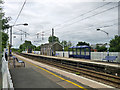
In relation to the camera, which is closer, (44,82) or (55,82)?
(44,82)

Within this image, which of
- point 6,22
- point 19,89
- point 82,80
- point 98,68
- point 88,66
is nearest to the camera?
point 19,89

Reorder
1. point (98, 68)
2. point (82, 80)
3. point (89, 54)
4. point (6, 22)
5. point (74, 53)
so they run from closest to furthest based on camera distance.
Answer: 1. point (82, 80)
2. point (6, 22)
3. point (98, 68)
4. point (89, 54)
5. point (74, 53)

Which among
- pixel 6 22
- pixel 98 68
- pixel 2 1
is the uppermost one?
pixel 2 1

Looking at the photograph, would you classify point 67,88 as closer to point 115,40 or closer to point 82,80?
point 82,80

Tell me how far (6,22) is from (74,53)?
51.2 ft

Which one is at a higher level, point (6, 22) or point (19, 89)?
point (6, 22)

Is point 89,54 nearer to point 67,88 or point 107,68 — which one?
point 107,68

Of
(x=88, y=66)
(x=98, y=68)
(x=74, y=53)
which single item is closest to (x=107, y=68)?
(x=98, y=68)

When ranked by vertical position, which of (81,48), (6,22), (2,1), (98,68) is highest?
(2,1)

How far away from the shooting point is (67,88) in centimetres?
628

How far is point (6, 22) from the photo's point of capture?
12.5 metres

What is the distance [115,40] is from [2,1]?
5030 cm

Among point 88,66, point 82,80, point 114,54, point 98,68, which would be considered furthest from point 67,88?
point 114,54

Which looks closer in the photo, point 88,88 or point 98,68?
point 88,88
